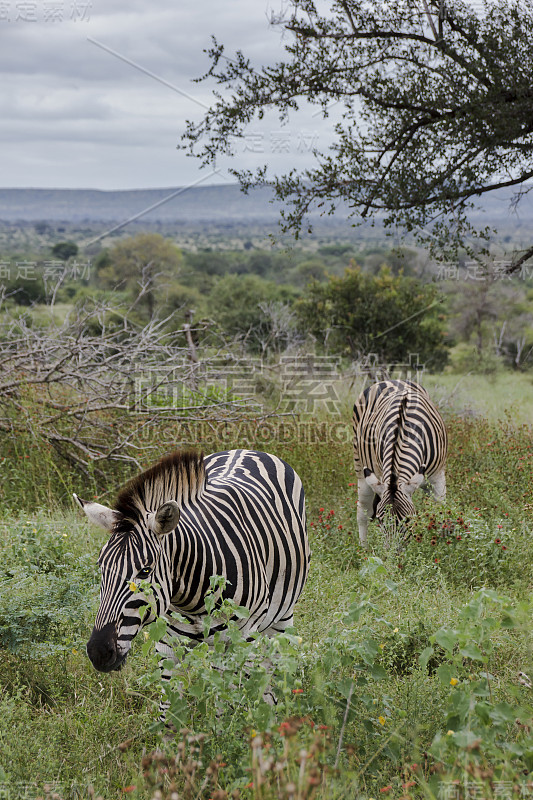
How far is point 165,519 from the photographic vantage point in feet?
9.53

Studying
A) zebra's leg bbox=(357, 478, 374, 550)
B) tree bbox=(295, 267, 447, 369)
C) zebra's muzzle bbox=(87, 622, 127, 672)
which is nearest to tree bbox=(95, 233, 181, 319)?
tree bbox=(295, 267, 447, 369)

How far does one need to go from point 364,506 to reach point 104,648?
489 cm

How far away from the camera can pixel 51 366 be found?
8188mm

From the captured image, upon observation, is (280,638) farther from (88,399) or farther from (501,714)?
(88,399)

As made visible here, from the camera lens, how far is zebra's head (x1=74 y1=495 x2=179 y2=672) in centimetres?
274

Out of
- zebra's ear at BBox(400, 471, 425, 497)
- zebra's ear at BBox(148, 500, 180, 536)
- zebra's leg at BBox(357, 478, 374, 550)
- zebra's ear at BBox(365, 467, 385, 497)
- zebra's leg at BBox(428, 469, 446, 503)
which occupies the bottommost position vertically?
zebra's leg at BBox(357, 478, 374, 550)

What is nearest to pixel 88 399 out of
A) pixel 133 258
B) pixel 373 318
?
pixel 373 318

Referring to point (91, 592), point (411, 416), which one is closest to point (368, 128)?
point (411, 416)

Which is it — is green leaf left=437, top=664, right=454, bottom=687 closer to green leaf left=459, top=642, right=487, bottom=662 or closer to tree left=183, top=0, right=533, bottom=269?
green leaf left=459, top=642, right=487, bottom=662

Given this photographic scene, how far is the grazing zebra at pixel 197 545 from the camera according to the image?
282 cm

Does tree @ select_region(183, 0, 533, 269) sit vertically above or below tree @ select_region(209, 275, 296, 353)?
above

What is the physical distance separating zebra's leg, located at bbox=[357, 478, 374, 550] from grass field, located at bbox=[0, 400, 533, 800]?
0.21 metres

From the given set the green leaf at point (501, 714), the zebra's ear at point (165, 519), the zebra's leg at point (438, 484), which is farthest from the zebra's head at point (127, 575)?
the zebra's leg at point (438, 484)

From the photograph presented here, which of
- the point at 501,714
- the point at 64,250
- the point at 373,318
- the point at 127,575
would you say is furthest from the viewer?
the point at 64,250
